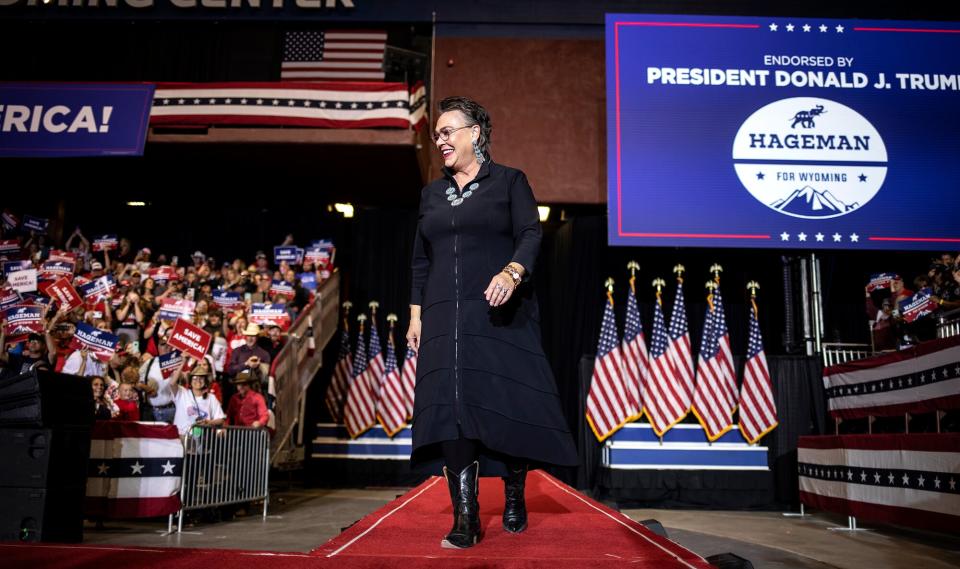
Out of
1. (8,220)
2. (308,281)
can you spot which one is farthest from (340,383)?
(8,220)

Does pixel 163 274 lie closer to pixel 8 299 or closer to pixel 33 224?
pixel 8 299

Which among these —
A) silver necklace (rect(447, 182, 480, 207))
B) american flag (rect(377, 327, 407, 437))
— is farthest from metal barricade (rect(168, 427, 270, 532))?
silver necklace (rect(447, 182, 480, 207))

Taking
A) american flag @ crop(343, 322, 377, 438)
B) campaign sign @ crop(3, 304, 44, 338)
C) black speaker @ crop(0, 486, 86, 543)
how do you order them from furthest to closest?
1. american flag @ crop(343, 322, 377, 438)
2. campaign sign @ crop(3, 304, 44, 338)
3. black speaker @ crop(0, 486, 86, 543)

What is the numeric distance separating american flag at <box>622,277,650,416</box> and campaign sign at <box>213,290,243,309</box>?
499cm

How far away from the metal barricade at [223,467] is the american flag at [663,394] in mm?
4332

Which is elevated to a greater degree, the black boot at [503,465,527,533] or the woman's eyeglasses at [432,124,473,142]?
the woman's eyeglasses at [432,124,473,142]

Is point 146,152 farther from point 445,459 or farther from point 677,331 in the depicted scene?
point 445,459

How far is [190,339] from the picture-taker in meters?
6.64

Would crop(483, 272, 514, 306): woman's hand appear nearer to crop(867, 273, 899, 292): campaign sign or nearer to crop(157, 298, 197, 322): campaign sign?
crop(867, 273, 899, 292): campaign sign

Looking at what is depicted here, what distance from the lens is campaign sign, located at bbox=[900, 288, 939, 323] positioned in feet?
19.5

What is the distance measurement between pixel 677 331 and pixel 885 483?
343 centimetres

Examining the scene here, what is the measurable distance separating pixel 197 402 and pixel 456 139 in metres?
4.86

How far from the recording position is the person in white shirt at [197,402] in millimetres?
6412

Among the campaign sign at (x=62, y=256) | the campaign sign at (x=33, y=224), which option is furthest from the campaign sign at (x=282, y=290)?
the campaign sign at (x=33, y=224)
